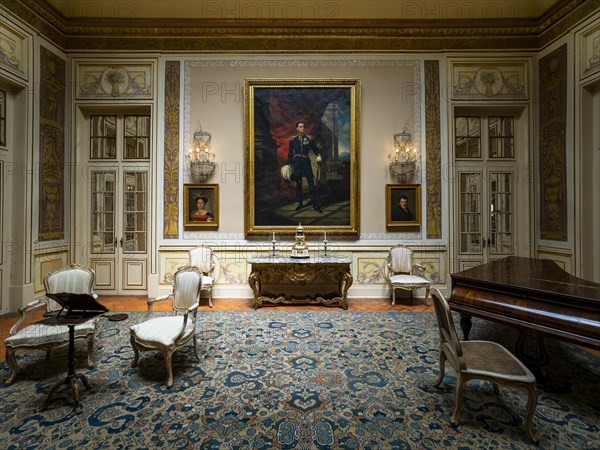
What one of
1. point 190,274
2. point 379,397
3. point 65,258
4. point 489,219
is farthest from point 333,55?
point 65,258

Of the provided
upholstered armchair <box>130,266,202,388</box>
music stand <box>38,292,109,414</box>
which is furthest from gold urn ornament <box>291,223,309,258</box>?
music stand <box>38,292,109,414</box>

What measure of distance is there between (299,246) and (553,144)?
5420 millimetres

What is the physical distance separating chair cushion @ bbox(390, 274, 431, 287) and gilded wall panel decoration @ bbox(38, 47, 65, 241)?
6851 millimetres

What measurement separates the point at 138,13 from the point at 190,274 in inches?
226

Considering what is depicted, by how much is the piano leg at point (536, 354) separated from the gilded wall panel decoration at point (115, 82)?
756 cm

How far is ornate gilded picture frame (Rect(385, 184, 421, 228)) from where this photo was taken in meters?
6.18

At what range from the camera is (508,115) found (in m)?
6.45

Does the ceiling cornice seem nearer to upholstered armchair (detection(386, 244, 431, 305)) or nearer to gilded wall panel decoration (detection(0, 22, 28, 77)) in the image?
gilded wall panel decoration (detection(0, 22, 28, 77))

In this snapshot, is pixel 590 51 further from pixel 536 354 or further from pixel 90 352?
pixel 90 352

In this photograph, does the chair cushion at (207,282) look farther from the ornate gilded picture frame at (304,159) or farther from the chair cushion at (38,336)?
the chair cushion at (38,336)

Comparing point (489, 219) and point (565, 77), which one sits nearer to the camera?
point (565, 77)

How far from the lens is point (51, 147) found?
576 centimetres

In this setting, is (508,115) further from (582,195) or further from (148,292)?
(148,292)

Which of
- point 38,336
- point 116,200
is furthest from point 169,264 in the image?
point 38,336
